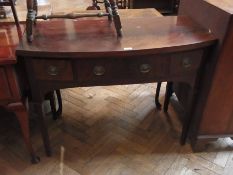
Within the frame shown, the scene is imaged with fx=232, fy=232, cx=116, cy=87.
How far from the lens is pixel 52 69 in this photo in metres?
0.91

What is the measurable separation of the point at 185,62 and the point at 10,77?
0.71 m

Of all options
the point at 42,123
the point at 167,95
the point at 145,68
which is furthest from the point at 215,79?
the point at 42,123

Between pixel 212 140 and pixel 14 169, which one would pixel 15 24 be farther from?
pixel 212 140

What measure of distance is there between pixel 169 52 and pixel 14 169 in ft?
3.21

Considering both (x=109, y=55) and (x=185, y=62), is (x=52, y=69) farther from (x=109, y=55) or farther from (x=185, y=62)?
(x=185, y=62)

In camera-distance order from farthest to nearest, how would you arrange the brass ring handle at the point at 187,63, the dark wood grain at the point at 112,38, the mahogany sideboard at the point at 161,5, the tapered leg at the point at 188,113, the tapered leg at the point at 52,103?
the mahogany sideboard at the point at 161,5
the tapered leg at the point at 52,103
the tapered leg at the point at 188,113
the brass ring handle at the point at 187,63
the dark wood grain at the point at 112,38

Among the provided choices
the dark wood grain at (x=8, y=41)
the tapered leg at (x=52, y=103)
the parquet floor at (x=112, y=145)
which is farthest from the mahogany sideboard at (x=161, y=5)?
the dark wood grain at (x=8, y=41)

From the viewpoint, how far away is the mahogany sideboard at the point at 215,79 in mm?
942

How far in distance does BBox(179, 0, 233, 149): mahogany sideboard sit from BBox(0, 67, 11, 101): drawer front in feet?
2.86

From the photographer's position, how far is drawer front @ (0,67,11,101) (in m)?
0.90

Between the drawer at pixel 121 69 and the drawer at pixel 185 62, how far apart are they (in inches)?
1.3

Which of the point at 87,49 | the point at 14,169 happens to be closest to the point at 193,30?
the point at 87,49

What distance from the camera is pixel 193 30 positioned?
102 centimetres

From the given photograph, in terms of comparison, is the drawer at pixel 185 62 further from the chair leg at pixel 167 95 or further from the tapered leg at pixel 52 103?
the tapered leg at pixel 52 103
